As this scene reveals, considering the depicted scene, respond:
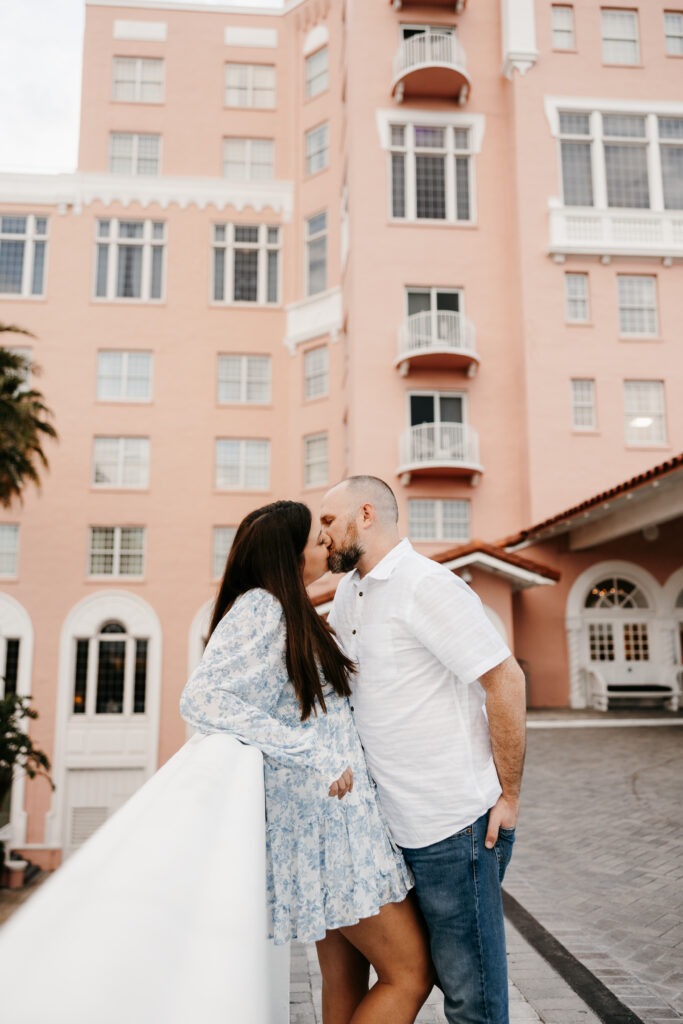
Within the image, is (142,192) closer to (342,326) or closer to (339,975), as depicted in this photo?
(342,326)

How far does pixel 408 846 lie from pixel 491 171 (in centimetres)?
2441

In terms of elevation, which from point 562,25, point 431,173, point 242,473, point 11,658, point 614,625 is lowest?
point 11,658

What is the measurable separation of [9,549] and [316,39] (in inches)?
835

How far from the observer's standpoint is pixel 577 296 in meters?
22.5

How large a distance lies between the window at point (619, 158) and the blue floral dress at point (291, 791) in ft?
77.1

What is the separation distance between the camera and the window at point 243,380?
1056 inches

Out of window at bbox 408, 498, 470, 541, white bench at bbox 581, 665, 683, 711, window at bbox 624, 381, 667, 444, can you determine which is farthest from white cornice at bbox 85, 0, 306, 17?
white bench at bbox 581, 665, 683, 711

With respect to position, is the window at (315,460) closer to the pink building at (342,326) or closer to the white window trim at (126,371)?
the pink building at (342,326)

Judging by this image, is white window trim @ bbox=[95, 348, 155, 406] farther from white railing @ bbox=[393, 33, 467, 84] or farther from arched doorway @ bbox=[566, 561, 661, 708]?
arched doorway @ bbox=[566, 561, 661, 708]

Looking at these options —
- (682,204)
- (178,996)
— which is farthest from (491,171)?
(178,996)

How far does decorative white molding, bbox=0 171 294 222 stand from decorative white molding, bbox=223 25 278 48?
237 inches

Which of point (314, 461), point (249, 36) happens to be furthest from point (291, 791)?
point (249, 36)

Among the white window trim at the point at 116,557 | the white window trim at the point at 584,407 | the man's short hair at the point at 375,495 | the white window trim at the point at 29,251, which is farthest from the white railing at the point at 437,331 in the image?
the man's short hair at the point at 375,495

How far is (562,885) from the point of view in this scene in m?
6.04
